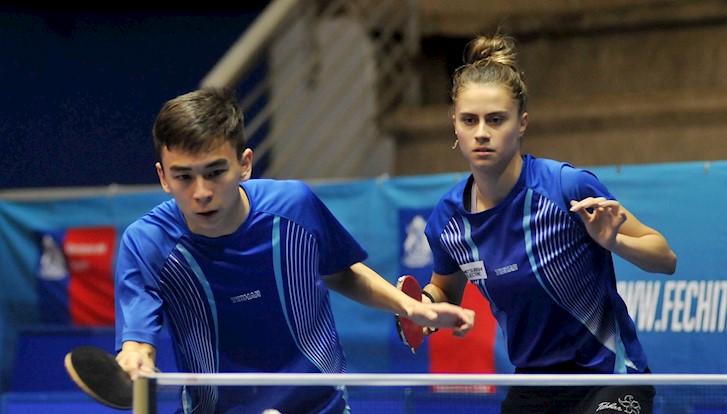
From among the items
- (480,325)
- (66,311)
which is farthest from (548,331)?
(66,311)

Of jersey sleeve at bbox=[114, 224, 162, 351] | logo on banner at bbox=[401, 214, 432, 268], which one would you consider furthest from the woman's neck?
logo on banner at bbox=[401, 214, 432, 268]

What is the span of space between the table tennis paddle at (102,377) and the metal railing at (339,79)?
4.76 metres

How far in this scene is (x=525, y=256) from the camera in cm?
381

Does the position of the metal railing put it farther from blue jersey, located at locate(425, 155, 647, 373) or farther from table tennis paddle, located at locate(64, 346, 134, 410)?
table tennis paddle, located at locate(64, 346, 134, 410)

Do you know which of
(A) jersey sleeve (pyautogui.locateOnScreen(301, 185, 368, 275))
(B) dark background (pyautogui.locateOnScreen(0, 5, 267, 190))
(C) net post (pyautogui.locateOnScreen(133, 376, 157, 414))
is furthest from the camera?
(B) dark background (pyautogui.locateOnScreen(0, 5, 267, 190))

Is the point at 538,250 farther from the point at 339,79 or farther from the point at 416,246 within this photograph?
the point at 339,79

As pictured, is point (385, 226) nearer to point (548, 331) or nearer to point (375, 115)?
point (375, 115)

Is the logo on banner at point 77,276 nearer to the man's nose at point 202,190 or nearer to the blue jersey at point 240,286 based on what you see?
the blue jersey at point 240,286

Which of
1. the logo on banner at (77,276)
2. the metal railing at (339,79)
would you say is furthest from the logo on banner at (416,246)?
the logo on banner at (77,276)

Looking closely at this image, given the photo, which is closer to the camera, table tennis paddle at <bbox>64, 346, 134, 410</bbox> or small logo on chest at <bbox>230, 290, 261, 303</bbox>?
table tennis paddle at <bbox>64, 346, 134, 410</bbox>

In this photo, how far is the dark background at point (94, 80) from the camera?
31.2ft

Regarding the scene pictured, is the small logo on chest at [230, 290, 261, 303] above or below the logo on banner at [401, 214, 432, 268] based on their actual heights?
below

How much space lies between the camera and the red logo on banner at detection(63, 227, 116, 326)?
6.93 metres

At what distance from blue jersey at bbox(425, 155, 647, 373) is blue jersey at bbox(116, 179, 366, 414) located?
61cm
